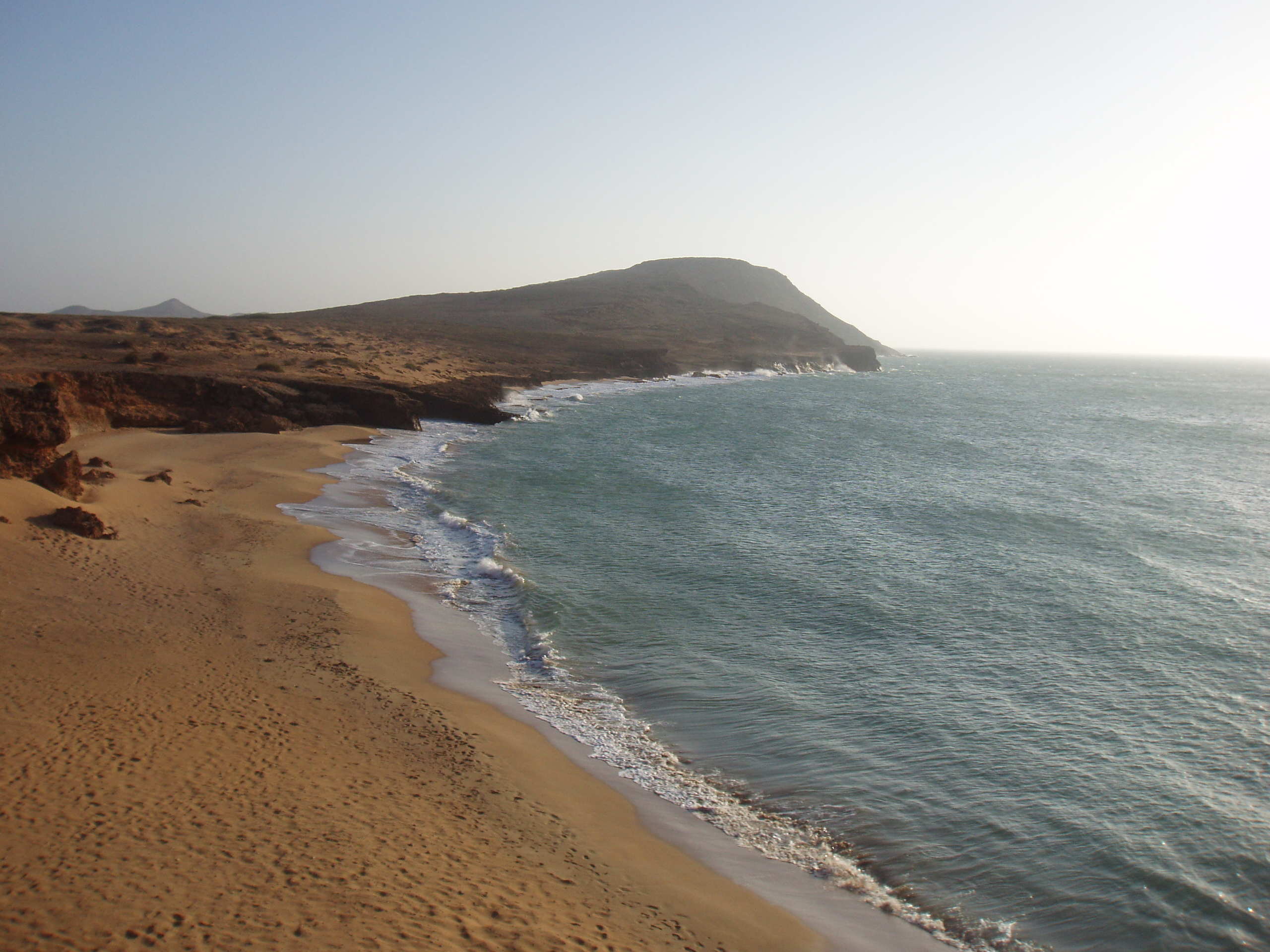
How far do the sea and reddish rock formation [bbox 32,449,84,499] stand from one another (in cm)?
875

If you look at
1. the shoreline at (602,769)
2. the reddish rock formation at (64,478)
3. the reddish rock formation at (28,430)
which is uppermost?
the reddish rock formation at (28,430)

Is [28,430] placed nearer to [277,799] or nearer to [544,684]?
[544,684]

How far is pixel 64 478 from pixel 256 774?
15.0m

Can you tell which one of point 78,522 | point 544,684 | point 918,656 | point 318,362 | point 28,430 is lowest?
point 544,684

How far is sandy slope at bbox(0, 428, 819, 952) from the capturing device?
25.9 ft

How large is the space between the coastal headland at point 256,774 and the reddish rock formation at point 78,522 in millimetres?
50

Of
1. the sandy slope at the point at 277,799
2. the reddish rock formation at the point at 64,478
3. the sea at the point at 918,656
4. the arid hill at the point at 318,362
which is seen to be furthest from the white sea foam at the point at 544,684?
the arid hill at the point at 318,362

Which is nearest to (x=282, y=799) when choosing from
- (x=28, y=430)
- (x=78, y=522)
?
(x=78, y=522)

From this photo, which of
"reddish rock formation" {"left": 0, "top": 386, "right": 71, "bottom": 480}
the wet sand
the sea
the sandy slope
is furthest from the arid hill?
the sandy slope

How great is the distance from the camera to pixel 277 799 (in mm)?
10078

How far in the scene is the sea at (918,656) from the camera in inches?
432

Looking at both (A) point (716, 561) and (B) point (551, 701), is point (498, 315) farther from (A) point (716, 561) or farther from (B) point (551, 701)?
(B) point (551, 701)

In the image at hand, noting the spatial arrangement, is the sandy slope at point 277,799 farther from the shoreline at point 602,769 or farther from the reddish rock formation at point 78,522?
the reddish rock formation at point 78,522

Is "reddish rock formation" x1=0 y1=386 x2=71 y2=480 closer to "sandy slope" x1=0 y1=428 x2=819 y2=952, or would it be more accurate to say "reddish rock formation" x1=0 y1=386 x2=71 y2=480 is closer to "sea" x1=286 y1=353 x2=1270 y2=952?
"sandy slope" x1=0 y1=428 x2=819 y2=952
